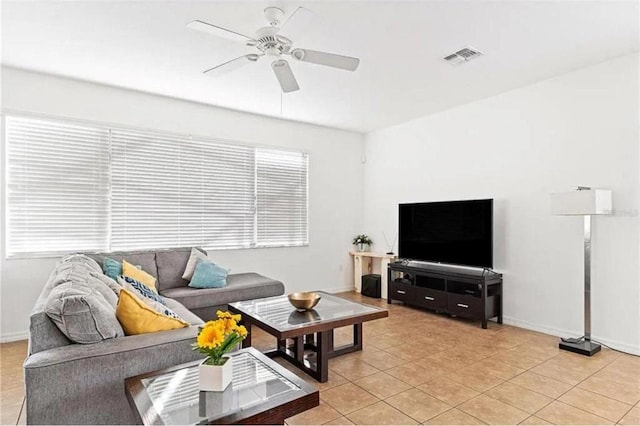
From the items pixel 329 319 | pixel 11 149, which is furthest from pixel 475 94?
pixel 11 149

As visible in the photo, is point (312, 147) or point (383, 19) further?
point (312, 147)

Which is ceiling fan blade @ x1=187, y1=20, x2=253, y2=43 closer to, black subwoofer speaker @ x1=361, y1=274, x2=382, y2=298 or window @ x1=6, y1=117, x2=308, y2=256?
window @ x1=6, y1=117, x2=308, y2=256

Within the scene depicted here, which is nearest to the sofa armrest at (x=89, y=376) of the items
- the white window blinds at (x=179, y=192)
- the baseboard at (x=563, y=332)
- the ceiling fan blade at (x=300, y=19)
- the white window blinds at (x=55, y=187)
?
the ceiling fan blade at (x=300, y=19)

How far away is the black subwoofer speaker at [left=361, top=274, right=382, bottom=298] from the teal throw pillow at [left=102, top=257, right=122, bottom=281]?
11.9 feet

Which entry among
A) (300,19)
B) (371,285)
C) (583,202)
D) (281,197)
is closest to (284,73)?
(300,19)

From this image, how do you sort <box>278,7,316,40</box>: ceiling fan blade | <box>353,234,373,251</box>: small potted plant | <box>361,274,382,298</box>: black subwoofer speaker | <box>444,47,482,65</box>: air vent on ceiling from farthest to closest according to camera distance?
1. <box>353,234,373,251</box>: small potted plant
2. <box>361,274,382,298</box>: black subwoofer speaker
3. <box>444,47,482,65</box>: air vent on ceiling
4. <box>278,7,316,40</box>: ceiling fan blade

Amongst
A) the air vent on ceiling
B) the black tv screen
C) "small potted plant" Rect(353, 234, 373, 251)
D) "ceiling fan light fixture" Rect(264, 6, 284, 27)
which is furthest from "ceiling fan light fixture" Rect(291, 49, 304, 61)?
"small potted plant" Rect(353, 234, 373, 251)

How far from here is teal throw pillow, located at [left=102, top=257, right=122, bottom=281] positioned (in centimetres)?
360

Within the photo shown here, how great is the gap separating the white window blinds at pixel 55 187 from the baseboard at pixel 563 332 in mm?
4884

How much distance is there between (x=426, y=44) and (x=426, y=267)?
302 cm

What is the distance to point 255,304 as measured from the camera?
11.3ft

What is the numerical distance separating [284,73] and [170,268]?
106 inches

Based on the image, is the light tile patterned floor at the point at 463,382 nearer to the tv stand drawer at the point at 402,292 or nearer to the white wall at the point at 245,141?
the white wall at the point at 245,141

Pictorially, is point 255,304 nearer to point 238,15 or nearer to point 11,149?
point 238,15
